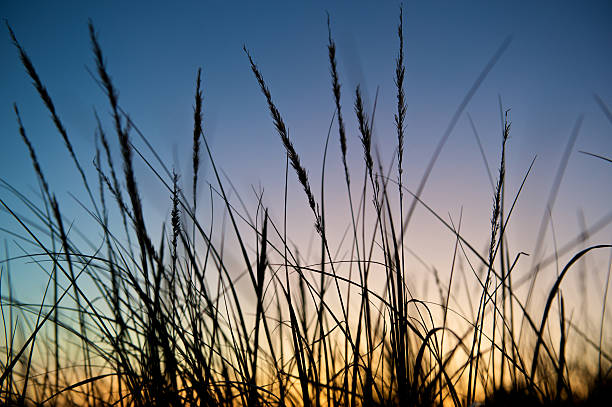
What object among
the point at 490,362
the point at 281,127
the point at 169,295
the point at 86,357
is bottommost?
the point at 490,362

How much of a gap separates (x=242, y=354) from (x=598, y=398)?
1.05 m

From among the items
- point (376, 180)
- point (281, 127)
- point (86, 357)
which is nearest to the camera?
point (281, 127)

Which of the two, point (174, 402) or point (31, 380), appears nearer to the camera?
point (174, 402)

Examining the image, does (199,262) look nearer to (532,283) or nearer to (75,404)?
(75,404)

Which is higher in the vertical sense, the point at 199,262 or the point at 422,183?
the point at 422,183

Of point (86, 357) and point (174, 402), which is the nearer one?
point (174, 402)

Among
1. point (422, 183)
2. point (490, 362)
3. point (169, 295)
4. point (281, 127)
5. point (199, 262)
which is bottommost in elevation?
point (490, 362)

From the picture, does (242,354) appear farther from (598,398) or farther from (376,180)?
(598,398)

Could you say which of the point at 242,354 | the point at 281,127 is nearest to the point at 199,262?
the point at 242,354

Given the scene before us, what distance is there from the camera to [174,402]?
1.35m

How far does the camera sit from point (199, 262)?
1703 mm

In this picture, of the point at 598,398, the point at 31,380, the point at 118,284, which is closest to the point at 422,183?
the point at 598,398

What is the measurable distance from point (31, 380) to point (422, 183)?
2.16 m

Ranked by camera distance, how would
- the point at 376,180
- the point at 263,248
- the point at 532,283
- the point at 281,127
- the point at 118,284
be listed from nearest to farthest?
the point at 263,248 → the point at 281,127 → the point at 376,180 → the point at 118,284 → the point at 532,283
